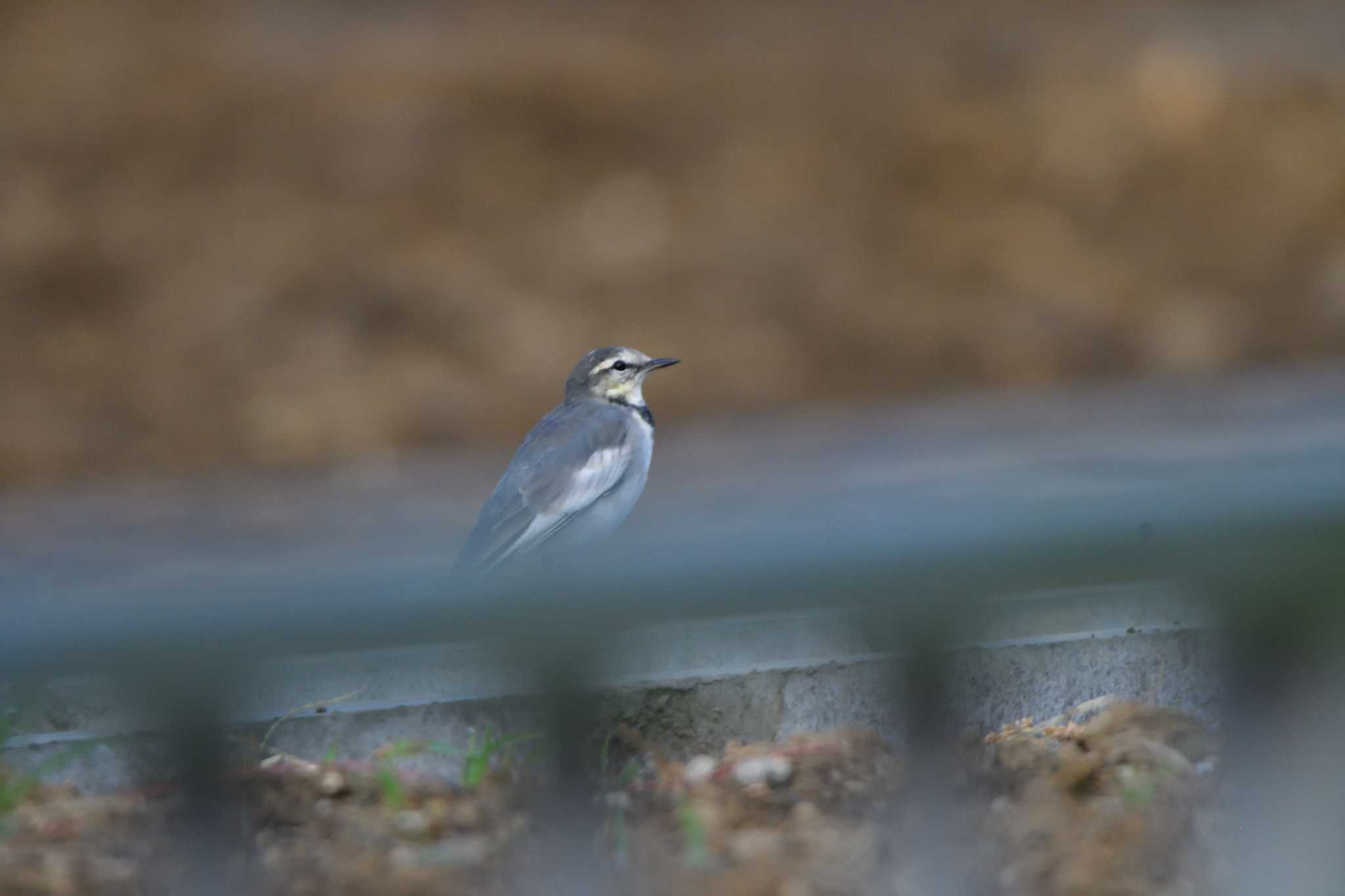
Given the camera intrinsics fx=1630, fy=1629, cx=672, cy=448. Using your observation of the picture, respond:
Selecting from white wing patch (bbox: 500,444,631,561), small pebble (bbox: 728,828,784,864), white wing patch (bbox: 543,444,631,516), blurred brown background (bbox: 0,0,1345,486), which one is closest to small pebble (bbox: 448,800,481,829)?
small pebble (bbox: 728,828,784,864)

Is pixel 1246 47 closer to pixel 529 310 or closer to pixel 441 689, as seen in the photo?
pixel 529 310

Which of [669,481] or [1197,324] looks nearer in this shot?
[669,481]

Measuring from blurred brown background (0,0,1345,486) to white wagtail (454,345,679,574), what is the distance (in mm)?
6208

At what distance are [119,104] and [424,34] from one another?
266cm

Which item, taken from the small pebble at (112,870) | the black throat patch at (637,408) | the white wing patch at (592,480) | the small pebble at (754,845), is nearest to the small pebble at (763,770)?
the small pebble at (754,845)

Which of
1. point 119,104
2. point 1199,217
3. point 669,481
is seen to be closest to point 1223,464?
point 669,481

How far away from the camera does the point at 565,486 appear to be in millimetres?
4566

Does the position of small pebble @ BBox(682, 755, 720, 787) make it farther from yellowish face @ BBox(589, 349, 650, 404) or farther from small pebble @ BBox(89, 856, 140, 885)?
yellowish face @ BBox(589, 349, 650, 404)

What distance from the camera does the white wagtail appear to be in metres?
4.48

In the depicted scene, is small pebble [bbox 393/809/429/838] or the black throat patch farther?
the black throat patch

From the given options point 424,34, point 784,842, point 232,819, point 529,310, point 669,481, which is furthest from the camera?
point 424,34

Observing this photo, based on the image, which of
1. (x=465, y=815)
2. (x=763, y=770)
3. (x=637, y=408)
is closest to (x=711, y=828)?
(x=763, y=770)

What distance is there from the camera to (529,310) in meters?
12.0

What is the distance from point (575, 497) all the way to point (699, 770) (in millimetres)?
1978
